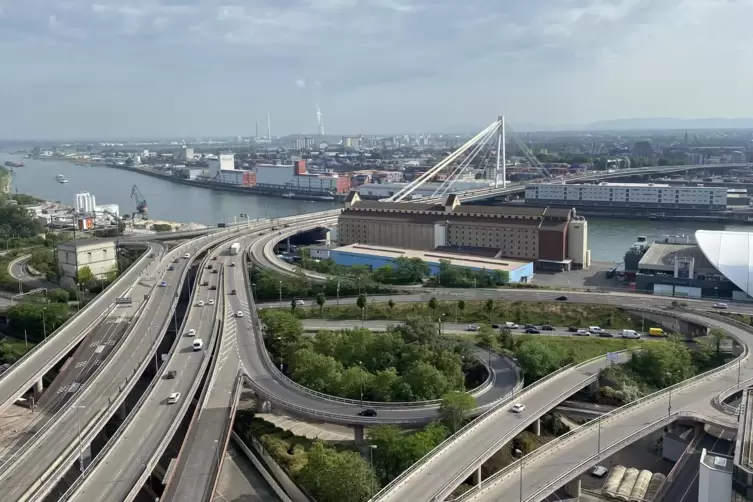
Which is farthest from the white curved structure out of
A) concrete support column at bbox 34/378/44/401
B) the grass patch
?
concrete support column at bbox 34/378/44/401

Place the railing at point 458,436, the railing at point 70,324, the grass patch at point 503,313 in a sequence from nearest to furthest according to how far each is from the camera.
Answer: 1. the railing at point 458,436
2. the railing at point 70,324
3. the grass patch at point 503,313

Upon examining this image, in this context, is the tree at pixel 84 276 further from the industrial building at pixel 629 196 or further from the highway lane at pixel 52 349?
the industrial building at pixel 629 196

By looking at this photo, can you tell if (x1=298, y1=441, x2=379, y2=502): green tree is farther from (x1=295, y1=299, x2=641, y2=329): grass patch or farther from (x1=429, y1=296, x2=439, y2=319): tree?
(x1=429, y1=296, x2=439, y2=319): tree

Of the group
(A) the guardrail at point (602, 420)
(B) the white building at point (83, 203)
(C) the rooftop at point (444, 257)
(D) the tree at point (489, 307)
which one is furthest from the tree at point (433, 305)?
(B) the white building at point (83, 203)

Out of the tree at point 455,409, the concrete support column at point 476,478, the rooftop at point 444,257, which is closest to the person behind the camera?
the concrete support column at point 476,478

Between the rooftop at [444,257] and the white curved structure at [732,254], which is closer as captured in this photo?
the white curved structure at [732,254]

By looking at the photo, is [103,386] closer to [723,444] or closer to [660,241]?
[723,444]

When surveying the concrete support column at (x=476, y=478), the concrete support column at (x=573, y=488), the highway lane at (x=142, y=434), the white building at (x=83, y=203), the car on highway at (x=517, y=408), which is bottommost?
the concrete support column at (x=573, y=488)

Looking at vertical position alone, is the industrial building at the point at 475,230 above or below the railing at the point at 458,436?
above
